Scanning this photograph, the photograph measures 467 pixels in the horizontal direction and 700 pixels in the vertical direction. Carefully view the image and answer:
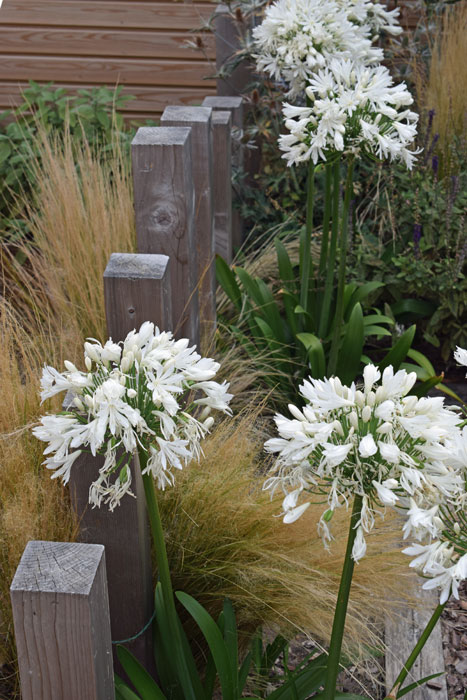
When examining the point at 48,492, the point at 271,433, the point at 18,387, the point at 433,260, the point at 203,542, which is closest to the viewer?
the point at 48,492

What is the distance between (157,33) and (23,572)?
524 centimetres

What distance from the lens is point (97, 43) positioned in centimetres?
590

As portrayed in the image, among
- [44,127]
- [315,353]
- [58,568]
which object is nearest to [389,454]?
[58,568]

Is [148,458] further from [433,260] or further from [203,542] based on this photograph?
[433,260]

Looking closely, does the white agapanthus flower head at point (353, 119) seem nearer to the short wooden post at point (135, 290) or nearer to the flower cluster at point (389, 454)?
the short wooden post at point (135, 290)

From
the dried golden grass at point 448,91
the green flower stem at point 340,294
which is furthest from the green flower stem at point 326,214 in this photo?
the dried golden grass at point 448,91

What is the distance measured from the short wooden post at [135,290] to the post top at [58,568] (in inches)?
30.0

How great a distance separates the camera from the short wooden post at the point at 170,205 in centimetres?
253

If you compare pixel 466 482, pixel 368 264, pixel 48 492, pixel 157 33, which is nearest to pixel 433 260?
pixel 368 264

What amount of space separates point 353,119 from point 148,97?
→ 3.87m

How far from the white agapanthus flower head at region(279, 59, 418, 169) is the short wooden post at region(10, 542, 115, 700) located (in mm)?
1524

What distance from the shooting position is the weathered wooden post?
1.75 metres

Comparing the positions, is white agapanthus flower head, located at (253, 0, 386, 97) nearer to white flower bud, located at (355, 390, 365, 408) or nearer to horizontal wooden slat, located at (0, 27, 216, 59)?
white flower bud, located at (355, 390, 365, 408)

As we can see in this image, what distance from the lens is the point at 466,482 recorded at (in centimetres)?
121
